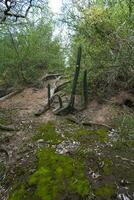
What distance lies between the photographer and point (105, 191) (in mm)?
7336

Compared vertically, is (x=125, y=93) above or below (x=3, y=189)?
above

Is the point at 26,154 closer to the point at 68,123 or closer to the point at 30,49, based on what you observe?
the point at 68,123

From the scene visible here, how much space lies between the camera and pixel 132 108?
12914 mm

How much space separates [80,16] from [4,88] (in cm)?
611

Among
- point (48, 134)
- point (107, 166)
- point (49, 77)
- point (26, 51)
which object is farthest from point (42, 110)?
point (49, 77)

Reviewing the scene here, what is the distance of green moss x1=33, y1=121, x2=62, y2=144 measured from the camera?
395 inches

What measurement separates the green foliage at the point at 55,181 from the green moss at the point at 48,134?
1.42 meters

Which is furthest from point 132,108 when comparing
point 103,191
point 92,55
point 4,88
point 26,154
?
point 4,88

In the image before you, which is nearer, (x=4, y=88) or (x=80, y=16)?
(x=80, y=16)

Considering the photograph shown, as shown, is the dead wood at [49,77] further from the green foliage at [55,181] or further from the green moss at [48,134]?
the green foliage at [55,181]

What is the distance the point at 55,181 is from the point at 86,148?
1.88m

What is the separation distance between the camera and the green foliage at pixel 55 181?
287 inches

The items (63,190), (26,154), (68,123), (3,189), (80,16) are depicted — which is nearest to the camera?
(63,190)

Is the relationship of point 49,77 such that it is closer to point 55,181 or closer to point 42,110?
point 42,110
